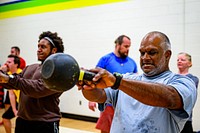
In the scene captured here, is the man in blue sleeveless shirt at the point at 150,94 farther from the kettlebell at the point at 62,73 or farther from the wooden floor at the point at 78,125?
the wooden floor at the point at 78,125

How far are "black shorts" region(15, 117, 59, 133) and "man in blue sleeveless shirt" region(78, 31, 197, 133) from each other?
880mm

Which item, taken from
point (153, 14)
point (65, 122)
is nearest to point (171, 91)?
point (153, 14)

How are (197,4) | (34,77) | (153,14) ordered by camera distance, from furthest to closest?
(153,14)
(197,4)
(34,77)

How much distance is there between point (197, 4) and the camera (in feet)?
13.2

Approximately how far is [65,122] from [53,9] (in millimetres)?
2714

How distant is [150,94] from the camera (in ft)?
3.14

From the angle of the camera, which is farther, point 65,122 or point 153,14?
point 65,122

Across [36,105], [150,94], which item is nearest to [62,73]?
[150,94]

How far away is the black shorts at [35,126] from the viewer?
2002 mm

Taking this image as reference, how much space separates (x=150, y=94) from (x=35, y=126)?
1.35 m

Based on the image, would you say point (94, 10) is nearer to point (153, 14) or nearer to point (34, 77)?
point (153, 14)

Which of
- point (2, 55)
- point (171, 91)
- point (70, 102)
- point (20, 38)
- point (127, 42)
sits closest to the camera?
point (171, 91)

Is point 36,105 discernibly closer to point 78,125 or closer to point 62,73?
point 62,73

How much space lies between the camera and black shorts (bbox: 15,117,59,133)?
78.8 inches
